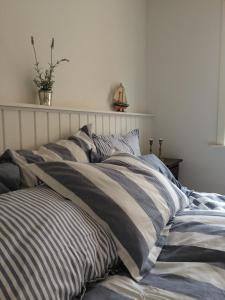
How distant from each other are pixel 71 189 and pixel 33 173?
17 centimetres

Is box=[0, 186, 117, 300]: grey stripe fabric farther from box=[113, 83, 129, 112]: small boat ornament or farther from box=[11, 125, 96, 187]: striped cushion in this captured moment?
box=[113, 83, 129, 112]: small boat ornament

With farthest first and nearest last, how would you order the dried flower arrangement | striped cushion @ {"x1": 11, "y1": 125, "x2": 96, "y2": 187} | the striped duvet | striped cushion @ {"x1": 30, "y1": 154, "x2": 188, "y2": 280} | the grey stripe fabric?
the dried flower arrangement → striped cushion @ {"x1": 11, "y1": 125, "x2": 96, "y2": 187} → striped cushion @ {"x1": 30, "y1": 154, "x2": 188, "y2": 280} → the striped duvet → the grey stripe fabric

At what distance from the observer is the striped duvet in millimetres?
665

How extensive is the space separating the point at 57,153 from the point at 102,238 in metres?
0.56

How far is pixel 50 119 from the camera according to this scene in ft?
4.67

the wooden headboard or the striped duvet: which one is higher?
the wooden headboard

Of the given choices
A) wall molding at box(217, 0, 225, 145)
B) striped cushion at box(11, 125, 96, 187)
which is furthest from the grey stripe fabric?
wall molding at box(217, 0, 225, 145)

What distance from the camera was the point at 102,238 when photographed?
2.47 ft

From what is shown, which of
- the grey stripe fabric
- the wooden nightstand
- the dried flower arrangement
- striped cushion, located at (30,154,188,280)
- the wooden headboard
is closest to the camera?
the grey stripe fabric

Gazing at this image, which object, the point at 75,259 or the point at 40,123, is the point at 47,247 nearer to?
the point at 75,259

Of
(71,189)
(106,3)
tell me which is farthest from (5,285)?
(106,3)

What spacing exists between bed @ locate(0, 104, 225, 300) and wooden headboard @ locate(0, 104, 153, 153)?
0.65ft

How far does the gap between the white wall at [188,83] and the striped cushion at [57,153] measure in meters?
1.36

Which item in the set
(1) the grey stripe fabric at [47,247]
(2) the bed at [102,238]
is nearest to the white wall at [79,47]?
→ (2) the bed at [102,238]
